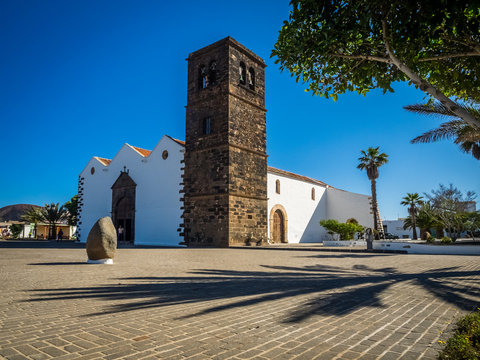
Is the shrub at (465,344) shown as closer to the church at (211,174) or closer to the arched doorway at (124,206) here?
the church at (211,174)

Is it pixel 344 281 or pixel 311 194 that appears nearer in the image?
pixel 344 281

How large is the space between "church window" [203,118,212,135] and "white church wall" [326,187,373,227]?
1760 cm

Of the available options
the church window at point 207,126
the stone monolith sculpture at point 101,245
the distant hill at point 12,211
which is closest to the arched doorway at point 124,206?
the church window at point 207,126

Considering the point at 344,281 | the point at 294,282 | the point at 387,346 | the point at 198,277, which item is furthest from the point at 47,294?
the point at 344,281

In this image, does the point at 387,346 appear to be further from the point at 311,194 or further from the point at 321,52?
the point at 311,194

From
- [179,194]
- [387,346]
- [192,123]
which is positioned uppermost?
[192,123]

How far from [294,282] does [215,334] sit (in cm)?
352

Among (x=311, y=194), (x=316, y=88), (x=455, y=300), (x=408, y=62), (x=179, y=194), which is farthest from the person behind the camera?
(x=311, y=194)

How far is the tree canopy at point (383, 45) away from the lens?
5.25 meters

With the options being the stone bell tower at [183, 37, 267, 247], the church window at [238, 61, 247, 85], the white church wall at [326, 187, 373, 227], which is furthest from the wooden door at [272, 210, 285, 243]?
the church window at [238, 61, 247, 85]

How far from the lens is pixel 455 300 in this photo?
4.89 m

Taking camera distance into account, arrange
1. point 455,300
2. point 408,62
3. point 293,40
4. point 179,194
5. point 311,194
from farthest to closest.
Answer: point 311,194 < point 179,194 < point 408,62 < point 293,40 < point 455,300

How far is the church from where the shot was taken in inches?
825

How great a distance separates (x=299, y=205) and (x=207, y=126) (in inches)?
492
